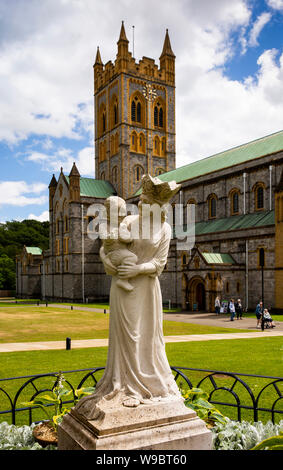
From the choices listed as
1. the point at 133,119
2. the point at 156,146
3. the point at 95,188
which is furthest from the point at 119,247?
the point at 156,146

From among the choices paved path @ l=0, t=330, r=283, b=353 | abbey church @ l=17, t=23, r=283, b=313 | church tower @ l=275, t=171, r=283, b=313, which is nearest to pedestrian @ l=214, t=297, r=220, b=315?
abbey church @ l=17, t=23, r=283, b=313

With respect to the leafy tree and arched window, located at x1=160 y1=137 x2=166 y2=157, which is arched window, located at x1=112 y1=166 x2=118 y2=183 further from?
the leafy tree

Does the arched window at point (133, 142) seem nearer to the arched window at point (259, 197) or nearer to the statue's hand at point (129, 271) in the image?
the arched window at point (259, 197)

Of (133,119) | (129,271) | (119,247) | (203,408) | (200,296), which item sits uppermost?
(133,119)

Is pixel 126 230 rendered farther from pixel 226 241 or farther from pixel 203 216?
pixel 203 216

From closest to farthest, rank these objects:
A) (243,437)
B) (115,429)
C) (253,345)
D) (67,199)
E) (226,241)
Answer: (115,429)
(243,437)
(253,345)
(226,241)
(67,199)

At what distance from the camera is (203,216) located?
46656 millimetres

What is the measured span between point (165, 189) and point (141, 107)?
6292cm

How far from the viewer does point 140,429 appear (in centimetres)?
441

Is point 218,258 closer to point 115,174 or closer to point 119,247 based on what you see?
point 115,174

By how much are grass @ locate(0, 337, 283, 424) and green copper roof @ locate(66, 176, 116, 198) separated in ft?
153

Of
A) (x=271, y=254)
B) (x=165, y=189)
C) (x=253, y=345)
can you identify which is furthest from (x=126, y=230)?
(x=271, y=254)

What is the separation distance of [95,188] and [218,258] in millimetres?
31024

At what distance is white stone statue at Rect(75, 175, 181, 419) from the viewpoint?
488 cm
